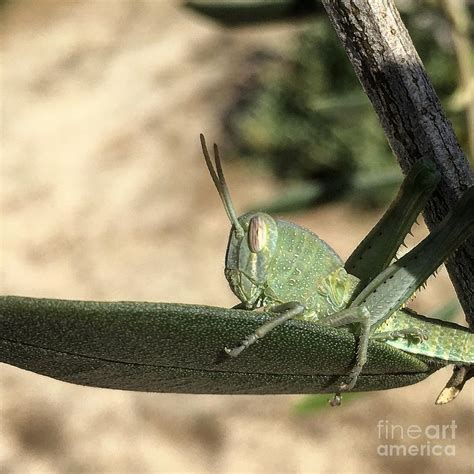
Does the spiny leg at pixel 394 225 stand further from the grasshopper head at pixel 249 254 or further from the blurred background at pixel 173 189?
the blurred background at pixel 173 189

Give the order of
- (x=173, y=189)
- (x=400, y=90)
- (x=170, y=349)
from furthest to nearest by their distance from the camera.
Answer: (x=173, y=189), (x=400, y=90), (x=170, y=349)

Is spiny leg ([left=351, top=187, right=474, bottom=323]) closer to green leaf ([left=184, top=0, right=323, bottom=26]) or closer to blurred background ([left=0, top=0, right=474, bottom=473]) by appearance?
blurred background ([left=0, top=0, right=474, bottom=473])

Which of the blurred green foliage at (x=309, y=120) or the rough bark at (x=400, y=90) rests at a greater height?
the rough bark at (x=400, y=90)

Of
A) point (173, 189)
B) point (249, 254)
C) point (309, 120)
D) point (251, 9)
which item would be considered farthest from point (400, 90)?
point (173, 189)

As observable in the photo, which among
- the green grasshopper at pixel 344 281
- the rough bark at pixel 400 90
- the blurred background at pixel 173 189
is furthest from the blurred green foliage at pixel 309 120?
the rough bark at pixel 400 90

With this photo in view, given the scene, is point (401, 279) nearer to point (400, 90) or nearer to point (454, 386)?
point (454, 386)
